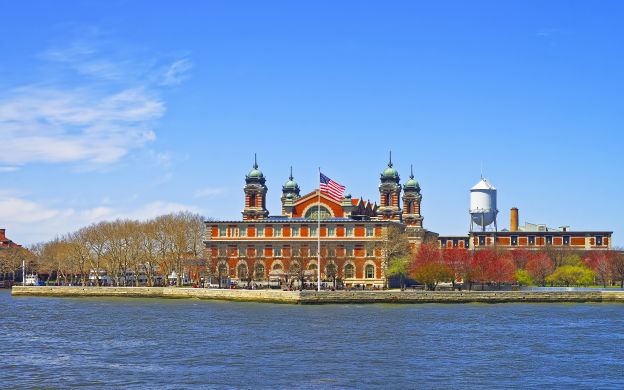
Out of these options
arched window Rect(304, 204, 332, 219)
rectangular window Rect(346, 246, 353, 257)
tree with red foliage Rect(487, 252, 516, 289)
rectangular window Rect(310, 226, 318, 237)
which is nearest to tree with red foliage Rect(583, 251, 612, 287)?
tree with red foliage Rect(487, 252, 516, 289)

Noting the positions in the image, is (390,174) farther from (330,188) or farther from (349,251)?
(330,188)

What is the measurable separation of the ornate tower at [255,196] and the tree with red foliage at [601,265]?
5935 centimetres

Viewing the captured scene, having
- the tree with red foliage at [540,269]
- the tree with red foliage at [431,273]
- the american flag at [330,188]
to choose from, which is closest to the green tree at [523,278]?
the tree with red foliage at [540,269]

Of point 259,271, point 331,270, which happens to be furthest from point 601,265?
point 259,271

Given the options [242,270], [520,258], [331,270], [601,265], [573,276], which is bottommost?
[573,276]

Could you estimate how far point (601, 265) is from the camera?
15838cm

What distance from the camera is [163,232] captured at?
147500mm

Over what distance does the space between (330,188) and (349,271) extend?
43831 mm

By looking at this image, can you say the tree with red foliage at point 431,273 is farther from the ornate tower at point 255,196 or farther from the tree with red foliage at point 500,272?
the ornate tower at point 255,196

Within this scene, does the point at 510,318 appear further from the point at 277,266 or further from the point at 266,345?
the point at 277,266

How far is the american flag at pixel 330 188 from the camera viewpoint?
108 meters

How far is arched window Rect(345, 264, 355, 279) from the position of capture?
149 meters

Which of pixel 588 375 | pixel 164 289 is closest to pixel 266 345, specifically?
pixel 588 375

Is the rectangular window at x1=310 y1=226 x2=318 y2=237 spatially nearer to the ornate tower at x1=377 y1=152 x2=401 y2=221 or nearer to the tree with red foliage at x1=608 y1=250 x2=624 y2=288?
the ornate tower at x1=377 y1=152 x2=401 y2=221
